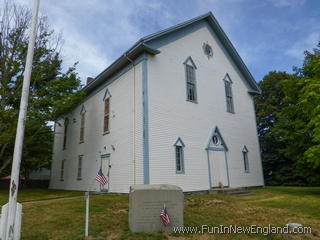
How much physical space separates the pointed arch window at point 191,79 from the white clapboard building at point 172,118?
0.07 metres

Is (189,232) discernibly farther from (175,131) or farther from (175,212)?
(175,131)

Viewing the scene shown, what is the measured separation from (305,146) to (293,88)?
398 centimetres

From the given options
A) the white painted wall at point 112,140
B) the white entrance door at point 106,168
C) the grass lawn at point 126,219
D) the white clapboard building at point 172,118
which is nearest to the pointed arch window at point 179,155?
the white clapboard building at point 172,118

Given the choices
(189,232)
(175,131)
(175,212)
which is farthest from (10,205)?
(175,131)

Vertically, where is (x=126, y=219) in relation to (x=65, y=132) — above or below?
below

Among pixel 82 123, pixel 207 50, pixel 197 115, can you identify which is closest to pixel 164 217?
pixel 197 115

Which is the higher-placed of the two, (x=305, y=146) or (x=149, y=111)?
(x=149, y=111)

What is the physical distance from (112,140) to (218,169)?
6922mm

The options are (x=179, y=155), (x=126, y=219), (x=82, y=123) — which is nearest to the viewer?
(x=126, y=219)

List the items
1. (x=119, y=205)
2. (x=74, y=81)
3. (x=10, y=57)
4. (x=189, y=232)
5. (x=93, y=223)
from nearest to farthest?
(x=189, y=232) → (x=93, y=223) → (x=119, y=205) → (x=10, y=57) → (x=74, y=81)

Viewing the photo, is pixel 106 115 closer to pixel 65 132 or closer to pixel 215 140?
pixel 215 140

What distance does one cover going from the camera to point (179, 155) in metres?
13.3

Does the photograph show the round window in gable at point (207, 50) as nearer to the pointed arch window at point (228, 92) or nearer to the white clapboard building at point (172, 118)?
the white clapboard building at point (172, 118)

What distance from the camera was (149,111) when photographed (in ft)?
40.9
